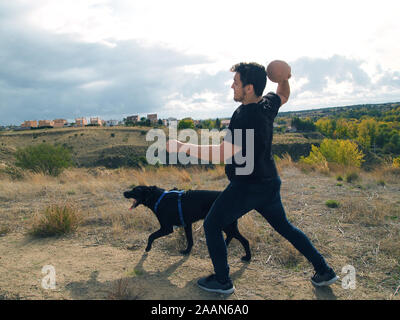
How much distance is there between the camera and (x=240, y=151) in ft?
6.81

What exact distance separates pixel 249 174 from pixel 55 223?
328 cm

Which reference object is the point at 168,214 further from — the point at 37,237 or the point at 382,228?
the point at 382,228

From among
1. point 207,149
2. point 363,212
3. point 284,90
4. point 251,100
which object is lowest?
point 363,212

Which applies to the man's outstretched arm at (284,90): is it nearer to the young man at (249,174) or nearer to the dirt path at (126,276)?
the young man at (249,174)

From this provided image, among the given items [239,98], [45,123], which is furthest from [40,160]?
[45,123]

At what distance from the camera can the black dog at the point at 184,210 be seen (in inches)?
127

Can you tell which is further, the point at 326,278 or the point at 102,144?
the point at 102,144

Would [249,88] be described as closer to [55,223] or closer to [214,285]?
[214,285]

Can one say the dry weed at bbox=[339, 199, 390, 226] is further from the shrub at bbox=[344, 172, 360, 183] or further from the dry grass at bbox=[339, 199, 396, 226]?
the shrub at bbox=[344, 172, 360, 183]

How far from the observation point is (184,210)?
3279 millimetres

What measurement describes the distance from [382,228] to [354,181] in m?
3.83

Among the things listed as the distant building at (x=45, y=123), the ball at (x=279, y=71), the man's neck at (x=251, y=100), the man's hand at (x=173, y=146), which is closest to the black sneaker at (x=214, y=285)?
the man's hand at (x=173, y=146)
